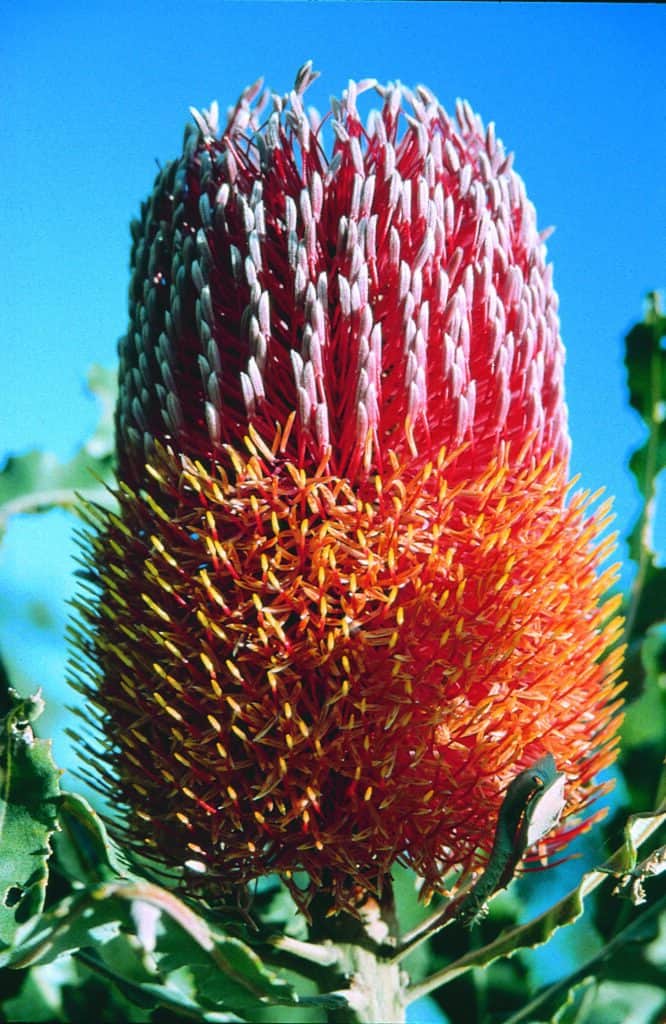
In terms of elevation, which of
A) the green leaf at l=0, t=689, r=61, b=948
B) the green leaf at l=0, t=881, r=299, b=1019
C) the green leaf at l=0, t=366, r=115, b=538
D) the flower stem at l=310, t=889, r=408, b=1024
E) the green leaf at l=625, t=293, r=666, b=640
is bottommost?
the flower stem at l=310, t=889, r=408, b=1024

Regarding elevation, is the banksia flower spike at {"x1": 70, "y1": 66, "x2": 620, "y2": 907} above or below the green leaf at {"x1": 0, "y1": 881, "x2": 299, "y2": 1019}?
above

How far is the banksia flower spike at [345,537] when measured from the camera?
86 centimetres

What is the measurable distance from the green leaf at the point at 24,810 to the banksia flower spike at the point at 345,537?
0.40 feet

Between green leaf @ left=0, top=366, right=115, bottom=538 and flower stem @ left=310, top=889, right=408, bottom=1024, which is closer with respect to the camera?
flower stem @ left=310, top=889, right=408, bottom=1024

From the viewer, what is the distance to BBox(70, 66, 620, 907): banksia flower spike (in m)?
0.86

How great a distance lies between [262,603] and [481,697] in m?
0.21

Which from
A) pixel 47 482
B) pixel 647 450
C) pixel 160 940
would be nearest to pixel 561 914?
pixel 160 940

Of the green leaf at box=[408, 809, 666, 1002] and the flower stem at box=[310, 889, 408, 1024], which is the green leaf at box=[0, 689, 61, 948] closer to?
the flower stem at box=[310, 889, 408, 1024]

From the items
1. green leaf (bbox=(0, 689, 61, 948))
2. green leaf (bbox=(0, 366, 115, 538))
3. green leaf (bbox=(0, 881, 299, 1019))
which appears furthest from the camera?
Result: green leaf (bbox=(0, 366, 115, 538))

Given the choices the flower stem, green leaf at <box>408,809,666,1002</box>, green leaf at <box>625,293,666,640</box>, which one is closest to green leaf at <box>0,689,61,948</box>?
the flower stem

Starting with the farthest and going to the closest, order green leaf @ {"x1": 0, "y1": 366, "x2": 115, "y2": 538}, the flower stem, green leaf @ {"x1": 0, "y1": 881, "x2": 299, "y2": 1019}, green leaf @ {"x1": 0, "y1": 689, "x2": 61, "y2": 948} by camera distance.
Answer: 1. green leaf @ {"x1": 0, "y1": 366, "x2": 115, "y2": 538}
2. the flower stem
3. green leaf @ {"x1": 0, "y1": 689, "x2": 61, "y2": 948}
4. green leaf @ {"x1": 0, "y1": 881, "x2": 299, "y2": 1019}

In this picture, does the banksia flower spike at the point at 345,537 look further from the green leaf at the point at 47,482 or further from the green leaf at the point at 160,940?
the green leaf at the point at 47,482

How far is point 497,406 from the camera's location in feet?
3.05

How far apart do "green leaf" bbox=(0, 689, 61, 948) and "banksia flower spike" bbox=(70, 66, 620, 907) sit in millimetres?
122
